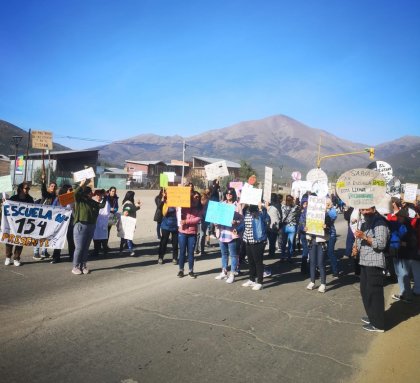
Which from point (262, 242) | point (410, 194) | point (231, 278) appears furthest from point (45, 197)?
point (410, 194)

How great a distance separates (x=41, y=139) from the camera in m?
12.2

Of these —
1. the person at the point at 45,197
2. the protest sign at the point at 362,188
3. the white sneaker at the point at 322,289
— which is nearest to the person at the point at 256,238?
the white sneaker at the point at 322,289

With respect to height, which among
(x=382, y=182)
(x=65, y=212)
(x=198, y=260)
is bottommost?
(x=198, y=260)

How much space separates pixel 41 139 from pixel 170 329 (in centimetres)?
971

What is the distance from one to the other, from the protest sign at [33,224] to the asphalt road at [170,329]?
66 centimetres

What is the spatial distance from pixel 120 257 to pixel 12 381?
21.7 ft

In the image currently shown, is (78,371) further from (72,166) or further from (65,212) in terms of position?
(72,166)

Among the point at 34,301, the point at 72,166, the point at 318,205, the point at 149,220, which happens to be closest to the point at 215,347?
the point at 34,301

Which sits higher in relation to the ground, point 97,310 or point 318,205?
point 318,205

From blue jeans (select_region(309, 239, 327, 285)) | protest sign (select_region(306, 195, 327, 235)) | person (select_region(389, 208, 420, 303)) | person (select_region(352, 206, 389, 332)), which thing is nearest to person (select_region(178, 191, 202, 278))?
protest sign (select_region(306, 195, 327, 235))

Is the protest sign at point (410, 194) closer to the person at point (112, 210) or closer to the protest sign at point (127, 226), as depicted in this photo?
the protest sign at point (127, 226)

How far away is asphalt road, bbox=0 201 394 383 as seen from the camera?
156 inches

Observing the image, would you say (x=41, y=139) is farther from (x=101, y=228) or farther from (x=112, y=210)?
(x=101, y=228)

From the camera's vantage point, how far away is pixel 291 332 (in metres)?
5.24
